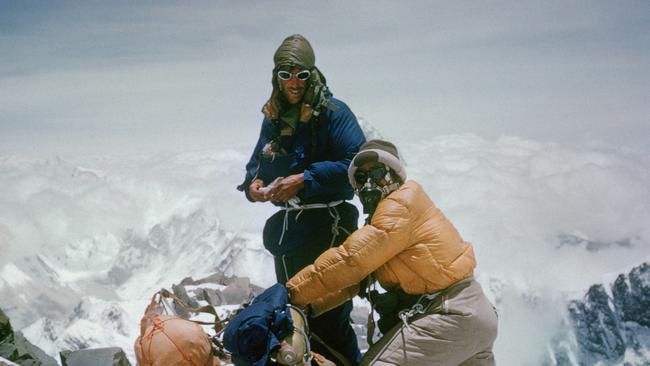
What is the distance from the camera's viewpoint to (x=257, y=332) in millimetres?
5207

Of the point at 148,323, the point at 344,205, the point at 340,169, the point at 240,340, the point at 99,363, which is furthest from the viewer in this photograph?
→ the point at 99,363

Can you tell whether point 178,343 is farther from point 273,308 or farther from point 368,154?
point 368,154

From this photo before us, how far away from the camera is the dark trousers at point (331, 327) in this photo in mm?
6820

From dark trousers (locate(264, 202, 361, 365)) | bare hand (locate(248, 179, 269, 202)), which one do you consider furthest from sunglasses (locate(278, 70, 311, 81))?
dark trousers (locate(264, 202, 361, 365))

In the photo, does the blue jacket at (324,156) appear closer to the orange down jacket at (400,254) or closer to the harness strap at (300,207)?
the harness strap at (300,207)

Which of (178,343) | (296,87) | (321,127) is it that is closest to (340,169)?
(321,127)

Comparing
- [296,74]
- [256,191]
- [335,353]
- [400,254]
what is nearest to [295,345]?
[335,353]

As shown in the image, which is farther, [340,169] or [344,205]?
[344,205]

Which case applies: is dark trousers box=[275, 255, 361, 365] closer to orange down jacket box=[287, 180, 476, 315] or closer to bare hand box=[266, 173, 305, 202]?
bare hand box=[266, 173, 305, 202]

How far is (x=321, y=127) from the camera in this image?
6758 millimetres

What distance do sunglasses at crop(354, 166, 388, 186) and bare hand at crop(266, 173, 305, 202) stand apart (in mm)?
772

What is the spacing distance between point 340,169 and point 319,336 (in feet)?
6.40

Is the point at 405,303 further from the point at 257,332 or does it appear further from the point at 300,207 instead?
the point at 300,207

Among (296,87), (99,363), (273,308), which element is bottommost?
(99,363)
